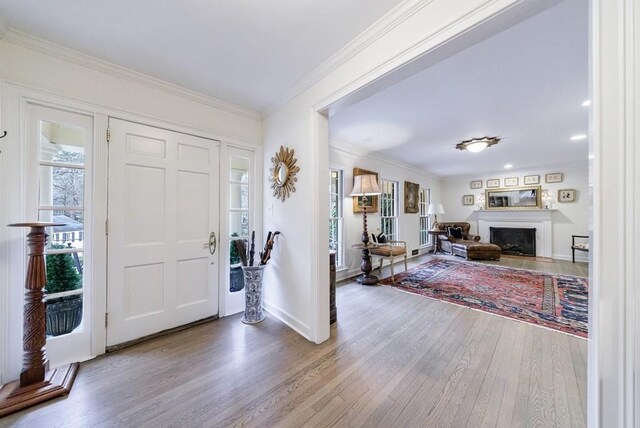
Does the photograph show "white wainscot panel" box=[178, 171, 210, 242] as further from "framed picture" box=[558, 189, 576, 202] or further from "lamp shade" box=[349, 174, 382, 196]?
"framed picture" box=[558, 189, 576, 202]

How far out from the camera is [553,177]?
5996mm

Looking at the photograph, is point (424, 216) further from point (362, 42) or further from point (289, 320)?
point (362, 42)

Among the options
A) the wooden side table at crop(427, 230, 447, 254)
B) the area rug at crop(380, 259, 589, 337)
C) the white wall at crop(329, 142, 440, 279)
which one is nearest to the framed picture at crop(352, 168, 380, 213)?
the white wall at crop(329, 142, 440, 279)

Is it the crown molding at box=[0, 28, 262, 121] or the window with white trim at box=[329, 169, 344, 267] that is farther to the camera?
the window with white trim at box=[329, 169, 344, 267]

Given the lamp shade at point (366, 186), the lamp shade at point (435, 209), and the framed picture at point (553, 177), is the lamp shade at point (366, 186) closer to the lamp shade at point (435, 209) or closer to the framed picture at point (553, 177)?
the lamp shade at point (435, 209)

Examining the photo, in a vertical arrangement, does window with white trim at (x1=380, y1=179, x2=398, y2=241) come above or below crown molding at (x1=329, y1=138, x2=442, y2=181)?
below

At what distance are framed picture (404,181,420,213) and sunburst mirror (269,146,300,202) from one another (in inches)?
163

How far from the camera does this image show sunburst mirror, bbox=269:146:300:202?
2425mm

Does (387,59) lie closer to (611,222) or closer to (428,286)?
(611,222)

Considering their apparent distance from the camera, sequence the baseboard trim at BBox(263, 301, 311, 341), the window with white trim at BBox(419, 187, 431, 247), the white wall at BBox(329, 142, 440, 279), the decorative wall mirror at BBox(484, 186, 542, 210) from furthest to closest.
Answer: the window with white trim at BBox(419, 187, 431, 247)
the decorative wall mirror at BBox(484, 186, 542, 210)
the white wall at BBox(329, 142, 440, 279)
the baseboard trim at BBox(263, 301, 311, 341)

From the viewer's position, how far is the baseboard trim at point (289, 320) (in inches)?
88.7

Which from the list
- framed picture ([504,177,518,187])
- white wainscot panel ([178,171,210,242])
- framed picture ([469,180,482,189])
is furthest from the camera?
framed picture ([469,180,482,189])

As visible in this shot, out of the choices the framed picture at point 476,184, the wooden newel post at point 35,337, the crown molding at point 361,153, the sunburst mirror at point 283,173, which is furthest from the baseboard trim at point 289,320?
the framed picture at point 476,184

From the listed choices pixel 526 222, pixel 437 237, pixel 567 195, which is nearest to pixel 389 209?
pixel 437 237
